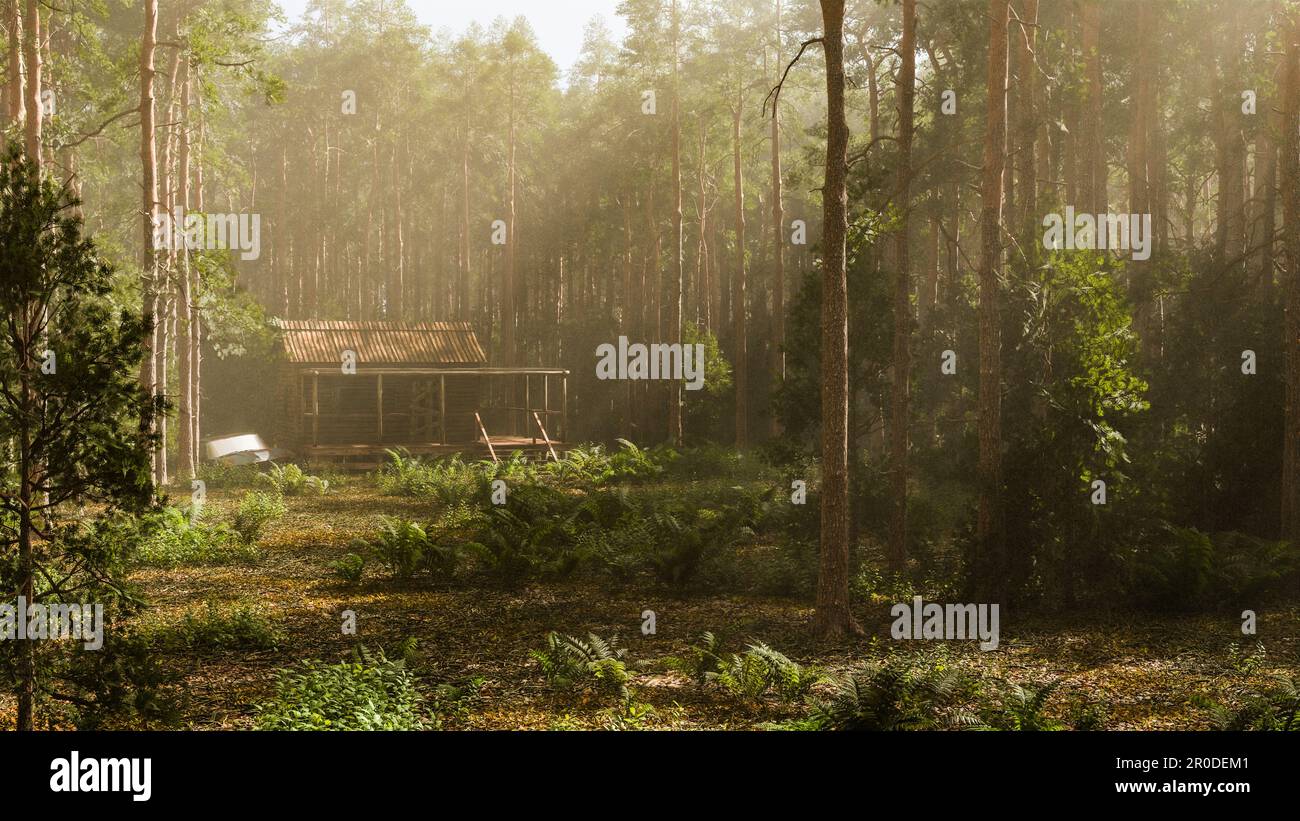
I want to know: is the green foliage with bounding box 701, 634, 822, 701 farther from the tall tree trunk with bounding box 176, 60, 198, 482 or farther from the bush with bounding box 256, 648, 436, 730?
the tall tree trunk with bounding box 176, 60, 198, 482

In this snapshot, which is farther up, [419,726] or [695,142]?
[695,142]

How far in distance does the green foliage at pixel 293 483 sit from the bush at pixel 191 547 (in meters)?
7.33

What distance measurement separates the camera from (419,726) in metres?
7.70

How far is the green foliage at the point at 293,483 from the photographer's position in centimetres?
2514

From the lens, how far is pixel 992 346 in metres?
13.3

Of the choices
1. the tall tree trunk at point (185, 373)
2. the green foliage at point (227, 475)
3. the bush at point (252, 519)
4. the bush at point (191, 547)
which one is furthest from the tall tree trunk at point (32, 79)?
the green foliage at point (227, 475)

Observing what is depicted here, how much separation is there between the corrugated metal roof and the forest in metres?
0.13

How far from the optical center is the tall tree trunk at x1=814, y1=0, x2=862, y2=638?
423 inches

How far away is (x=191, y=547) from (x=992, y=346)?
12.3 m

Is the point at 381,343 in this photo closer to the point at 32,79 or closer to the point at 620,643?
the point at 32,79

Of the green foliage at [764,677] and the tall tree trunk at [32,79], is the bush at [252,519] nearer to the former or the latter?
the tall tree trunk at [32,79]
